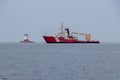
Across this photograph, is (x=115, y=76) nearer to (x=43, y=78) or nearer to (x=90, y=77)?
(x=90, y=77)

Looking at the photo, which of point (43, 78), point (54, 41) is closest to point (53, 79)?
point (43, 78)

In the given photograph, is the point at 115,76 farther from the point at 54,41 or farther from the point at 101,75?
the point at 54,41

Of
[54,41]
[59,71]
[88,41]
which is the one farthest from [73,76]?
[88,41]

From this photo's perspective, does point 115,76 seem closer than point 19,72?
Yes

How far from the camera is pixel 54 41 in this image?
176 metres

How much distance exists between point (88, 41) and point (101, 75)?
15236 centimetres

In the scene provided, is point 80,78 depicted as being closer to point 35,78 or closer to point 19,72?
point 35,78

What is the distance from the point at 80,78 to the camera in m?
38.3

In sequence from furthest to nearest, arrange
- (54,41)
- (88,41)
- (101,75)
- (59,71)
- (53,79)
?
(88,41)
(54,41)
(59,71)
(101,75)
(53,79)

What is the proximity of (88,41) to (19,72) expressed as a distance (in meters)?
151

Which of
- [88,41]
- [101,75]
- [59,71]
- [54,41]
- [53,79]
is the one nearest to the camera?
[53,79]

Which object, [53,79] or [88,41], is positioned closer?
[53,79]

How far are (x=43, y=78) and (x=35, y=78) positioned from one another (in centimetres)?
64

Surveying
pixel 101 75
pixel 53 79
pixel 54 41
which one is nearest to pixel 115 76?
pixel 101 75
